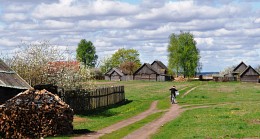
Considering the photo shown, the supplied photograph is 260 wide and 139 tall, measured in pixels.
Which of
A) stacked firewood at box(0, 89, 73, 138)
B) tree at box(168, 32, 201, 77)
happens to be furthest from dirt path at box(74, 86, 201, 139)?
tree at box(168, 32, 201, 77)

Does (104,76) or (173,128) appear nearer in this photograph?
(173,128)

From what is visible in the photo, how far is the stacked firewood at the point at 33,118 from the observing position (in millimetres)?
28594

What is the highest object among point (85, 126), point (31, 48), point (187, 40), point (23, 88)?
point (187, 40)

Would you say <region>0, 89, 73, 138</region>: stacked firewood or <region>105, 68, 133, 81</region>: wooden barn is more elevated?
<region>105, 68, 133, 81</region>: wooden barn

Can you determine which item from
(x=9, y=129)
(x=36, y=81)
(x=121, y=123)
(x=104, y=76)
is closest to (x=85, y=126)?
(x=121, y=123)

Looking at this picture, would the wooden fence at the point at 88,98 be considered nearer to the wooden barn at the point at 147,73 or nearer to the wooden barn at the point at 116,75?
the wooden barn at the point at 147,73

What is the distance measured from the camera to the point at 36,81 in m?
44.9

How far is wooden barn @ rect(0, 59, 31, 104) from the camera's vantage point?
110ft

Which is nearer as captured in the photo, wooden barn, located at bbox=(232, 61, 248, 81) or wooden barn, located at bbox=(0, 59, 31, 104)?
wooden barn, located at bbox=(0, 59, 31, 104)

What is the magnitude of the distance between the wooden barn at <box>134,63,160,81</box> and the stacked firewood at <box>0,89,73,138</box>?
4665 inches

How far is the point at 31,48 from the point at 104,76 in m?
115

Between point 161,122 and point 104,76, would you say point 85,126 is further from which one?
point 104,76

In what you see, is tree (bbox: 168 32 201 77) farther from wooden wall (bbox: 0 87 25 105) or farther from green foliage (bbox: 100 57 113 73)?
wooden wall (bbox: 0 87 25 105)

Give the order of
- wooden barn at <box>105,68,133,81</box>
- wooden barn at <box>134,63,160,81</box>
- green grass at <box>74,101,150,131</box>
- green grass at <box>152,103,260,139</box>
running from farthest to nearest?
wooden barn at <box>105,68,133,81</box> → wooden barn at <box>134,63,160,81</box> → green grass at <box>74,101,150,131</box> → green grass at <box>152,103,260,139</box>
